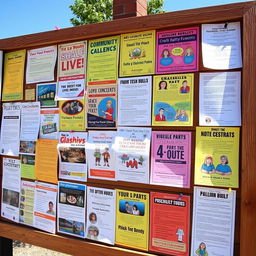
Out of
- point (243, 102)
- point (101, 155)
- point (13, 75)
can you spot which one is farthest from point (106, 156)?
point (13, 75)

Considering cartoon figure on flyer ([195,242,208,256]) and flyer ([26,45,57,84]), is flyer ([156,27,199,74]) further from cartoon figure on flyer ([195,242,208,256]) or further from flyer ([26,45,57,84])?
cartoon figure on flyer ([195,242,208,256])

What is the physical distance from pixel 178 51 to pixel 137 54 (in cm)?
24

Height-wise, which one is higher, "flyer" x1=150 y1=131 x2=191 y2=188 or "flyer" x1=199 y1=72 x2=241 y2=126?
"flyer" x1=199 y1=72 x2=241 y2=126

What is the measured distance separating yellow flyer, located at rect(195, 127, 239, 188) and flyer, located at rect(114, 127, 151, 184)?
29cm

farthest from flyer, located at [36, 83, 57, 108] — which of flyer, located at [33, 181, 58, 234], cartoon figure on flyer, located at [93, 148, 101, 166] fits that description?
flyer, located at [33, 181, 58, 234]

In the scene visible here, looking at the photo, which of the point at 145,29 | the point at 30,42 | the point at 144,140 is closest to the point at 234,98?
the point at 144,140

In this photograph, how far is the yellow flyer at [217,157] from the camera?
1333 millimetres

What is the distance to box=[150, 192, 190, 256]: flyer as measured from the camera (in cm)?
144

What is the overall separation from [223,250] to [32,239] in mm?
1241

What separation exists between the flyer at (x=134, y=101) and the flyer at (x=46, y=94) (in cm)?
50

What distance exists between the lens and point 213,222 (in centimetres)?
137

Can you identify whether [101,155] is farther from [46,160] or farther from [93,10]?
[93,10]

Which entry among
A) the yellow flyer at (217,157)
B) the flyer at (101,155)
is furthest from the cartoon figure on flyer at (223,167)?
the flyer at (101,155)

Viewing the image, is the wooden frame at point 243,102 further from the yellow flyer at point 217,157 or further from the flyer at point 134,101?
the flyer at point 134,101
